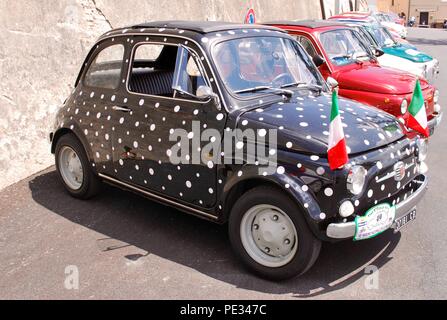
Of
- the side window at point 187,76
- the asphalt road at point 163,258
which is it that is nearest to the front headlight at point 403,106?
the asphalt road at point 163,258

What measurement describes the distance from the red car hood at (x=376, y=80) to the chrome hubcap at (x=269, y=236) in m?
3.67

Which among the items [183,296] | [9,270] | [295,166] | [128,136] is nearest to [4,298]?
[9,270]

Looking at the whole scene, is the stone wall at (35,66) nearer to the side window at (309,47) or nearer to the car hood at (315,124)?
the side window at (309,47)

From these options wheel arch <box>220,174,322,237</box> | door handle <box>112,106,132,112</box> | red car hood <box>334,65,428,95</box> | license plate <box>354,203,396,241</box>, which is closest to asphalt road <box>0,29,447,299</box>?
license plate <box>354,203,396,241</box>

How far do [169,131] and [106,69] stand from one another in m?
1.38

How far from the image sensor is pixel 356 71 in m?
7.32

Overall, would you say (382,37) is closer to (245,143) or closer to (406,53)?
(406,53)

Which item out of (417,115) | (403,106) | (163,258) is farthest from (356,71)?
(163,258)

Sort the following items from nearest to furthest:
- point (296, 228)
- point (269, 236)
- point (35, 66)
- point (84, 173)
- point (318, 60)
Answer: point (296, 228), point (269, 236), point (84, 173), point (35, 66), point (318, 60)

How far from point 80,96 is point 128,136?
1.00 metres

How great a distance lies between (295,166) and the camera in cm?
358

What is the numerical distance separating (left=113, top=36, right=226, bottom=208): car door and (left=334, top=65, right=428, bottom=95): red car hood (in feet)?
10.4

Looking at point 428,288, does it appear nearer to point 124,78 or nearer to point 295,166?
point 295,166

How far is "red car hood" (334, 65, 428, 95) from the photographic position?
6707 mm
